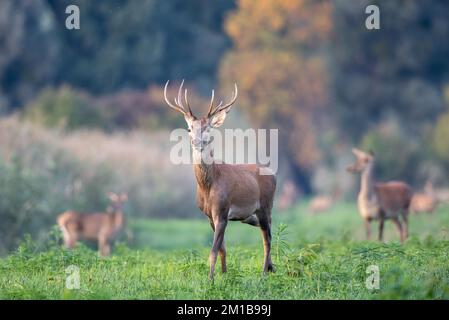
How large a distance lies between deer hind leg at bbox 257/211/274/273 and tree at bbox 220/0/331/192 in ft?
102

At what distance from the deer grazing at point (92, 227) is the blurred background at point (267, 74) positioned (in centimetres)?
787

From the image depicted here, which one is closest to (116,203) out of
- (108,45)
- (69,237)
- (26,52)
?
(69,237)

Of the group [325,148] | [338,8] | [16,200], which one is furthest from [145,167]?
[338,8]

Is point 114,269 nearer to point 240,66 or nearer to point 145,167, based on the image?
point 145,167

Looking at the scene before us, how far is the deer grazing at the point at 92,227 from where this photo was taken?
76.2 ft

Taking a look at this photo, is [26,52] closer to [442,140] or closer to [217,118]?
[442,140]

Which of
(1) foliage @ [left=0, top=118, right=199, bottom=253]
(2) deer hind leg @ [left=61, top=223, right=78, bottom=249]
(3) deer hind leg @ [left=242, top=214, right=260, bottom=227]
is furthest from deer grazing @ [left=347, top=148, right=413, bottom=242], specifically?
(3) deer hind leg @ [left=242, top=214, right=260, bottom=227]

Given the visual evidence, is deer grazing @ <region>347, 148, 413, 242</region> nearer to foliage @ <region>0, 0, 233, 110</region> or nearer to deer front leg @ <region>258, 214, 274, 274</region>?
deer front leg @ <region>258, 214, 274, 274</region>

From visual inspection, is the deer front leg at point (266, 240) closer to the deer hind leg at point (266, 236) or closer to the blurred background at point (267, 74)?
the deer hind leg at point (266, 236)

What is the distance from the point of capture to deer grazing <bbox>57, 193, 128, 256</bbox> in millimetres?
23234

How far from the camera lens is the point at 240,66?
4856 centimetres

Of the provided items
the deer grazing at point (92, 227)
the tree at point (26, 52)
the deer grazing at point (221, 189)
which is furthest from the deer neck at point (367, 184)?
the tree at point (26, 52)

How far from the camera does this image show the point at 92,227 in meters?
23.6

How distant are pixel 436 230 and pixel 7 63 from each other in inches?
1032
